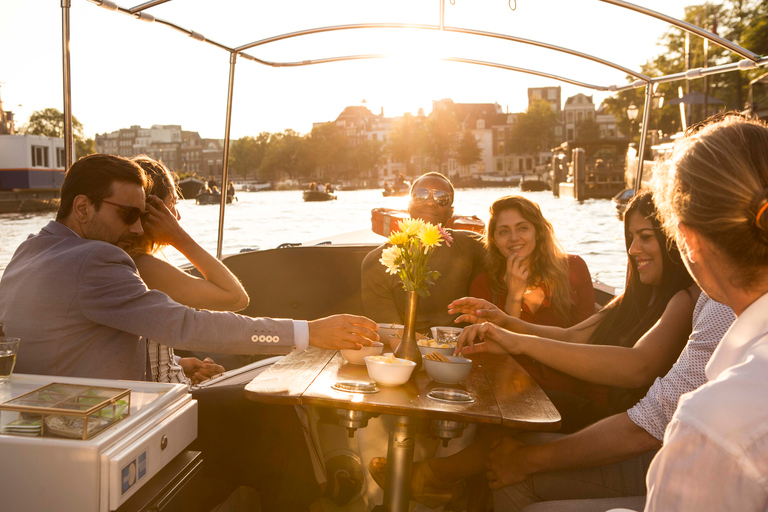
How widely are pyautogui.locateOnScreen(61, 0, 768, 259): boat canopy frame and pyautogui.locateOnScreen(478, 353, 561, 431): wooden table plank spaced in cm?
161

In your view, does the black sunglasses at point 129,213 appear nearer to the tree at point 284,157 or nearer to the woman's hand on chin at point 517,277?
the woman's hand on chin at point 517,277

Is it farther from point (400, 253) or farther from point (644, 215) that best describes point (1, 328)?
point (644, 215)

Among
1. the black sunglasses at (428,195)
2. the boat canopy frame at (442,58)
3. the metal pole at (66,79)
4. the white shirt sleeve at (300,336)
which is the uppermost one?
the boat canopy frame at (442,58)

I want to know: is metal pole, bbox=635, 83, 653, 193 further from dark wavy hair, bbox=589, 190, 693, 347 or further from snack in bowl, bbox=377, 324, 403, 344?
snack in bowl, bbox=377, 324, 403, 344

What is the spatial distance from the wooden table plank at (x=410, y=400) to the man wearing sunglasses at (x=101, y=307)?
0.21m

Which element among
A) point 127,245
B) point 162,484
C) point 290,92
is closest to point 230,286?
point 127,245

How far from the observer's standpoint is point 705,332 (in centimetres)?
141

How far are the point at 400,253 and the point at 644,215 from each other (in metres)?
0.91

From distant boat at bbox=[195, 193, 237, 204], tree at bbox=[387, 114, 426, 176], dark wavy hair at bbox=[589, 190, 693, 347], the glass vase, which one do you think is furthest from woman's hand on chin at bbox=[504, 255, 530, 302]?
distant boat at bbox=[195, 193, 237, 204]

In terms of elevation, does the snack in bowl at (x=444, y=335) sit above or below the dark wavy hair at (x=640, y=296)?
below

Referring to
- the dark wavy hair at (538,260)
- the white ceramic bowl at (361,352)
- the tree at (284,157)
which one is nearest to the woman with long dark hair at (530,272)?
the dark wavy hair at (538,260)

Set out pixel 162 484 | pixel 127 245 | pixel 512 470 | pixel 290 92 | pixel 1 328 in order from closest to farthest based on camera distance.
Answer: pixel 162 484
pixel 1 328
pixel 512 470
pixel 127 245
pixel 290 92

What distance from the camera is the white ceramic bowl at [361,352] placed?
1.97m

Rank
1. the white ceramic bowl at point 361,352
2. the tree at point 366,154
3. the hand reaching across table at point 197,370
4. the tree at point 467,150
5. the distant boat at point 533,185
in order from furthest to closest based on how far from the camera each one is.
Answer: the tree at point 366,154 < the distant boat at point 533,185 < the tree at point 467,150 < the hand reaching across table at point 197,370 < the white ceramic bowl at point 361,352
